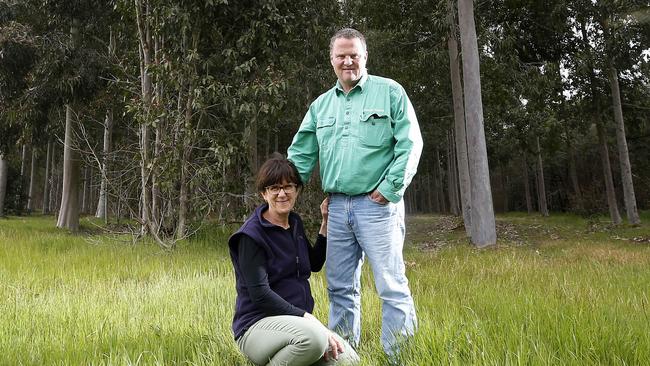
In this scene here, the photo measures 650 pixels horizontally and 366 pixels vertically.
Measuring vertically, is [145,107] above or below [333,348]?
above

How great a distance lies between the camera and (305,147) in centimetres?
316

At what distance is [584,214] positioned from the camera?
74.1 feet

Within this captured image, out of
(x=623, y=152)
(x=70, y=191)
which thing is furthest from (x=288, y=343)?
(x=623, y=152)

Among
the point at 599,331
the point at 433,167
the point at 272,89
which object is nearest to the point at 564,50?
the point at 272,89

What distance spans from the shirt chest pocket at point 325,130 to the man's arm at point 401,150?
38 cm

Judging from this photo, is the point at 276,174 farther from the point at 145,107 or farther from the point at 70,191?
the point at 70,191

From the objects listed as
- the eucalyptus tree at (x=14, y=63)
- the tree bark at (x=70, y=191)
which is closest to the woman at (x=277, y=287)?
the eucalyptus tree at (x=14, y=63)

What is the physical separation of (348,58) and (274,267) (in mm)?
1267

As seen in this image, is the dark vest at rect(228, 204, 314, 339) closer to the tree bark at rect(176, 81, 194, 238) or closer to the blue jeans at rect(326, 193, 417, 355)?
the blue jeans at rect(326, 193, 417, 355)

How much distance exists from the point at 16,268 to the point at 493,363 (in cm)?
563

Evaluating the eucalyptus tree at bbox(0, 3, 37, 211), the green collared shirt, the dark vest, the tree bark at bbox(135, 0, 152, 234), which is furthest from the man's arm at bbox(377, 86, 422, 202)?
the eucalyptus tree at bbox(0, 3, 37, 211)

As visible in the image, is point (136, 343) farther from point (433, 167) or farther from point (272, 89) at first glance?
point (433, 167)

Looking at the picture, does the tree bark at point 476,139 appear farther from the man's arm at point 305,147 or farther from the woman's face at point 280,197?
the woman's face at point 280,197

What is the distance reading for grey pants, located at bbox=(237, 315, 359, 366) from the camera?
2.25 meters
